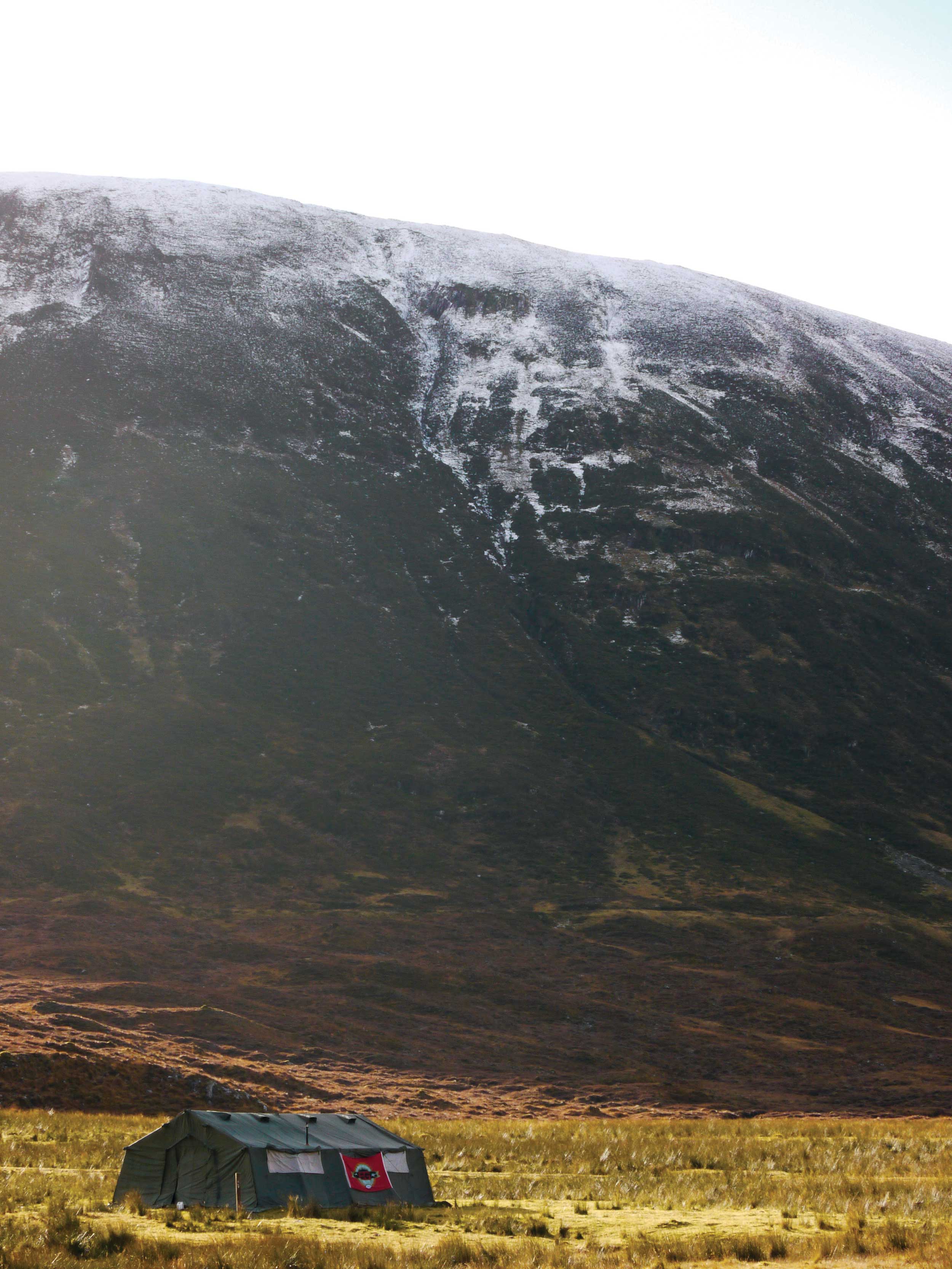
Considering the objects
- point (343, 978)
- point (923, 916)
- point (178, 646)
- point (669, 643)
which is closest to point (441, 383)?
point (669, 643)

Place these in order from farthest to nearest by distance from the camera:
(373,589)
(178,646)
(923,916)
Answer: (373,589)
(178,646)
(923,916)

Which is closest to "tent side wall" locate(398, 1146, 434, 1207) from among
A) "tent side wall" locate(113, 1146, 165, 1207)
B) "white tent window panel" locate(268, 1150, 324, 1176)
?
"white tent window panel" locate(268, 1150, 324, 1176)

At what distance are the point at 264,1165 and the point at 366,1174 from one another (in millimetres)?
2126

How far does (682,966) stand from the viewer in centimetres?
8056

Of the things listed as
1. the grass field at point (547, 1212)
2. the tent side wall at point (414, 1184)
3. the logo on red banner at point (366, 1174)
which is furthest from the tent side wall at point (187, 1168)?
the tent side wall at point (414, 1184)

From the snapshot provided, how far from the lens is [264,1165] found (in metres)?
17.9

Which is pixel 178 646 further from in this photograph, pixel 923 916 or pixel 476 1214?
pixel 476 1214

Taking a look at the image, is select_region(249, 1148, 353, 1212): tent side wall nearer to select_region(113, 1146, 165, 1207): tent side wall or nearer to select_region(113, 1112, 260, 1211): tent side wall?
select_region(113, 1112, 260, 1211): tent side wall

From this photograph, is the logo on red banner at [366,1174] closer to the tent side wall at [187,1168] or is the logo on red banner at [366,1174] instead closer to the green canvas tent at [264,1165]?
the green canvas tent at [264,1165]

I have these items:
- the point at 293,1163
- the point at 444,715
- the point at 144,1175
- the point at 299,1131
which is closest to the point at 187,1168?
the point at 144,1175

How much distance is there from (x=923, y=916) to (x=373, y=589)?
75.6 metres

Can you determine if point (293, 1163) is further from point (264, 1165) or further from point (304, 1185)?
point (264, 1165)

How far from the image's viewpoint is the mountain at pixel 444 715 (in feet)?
211

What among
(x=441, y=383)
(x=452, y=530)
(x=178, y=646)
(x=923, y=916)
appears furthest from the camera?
→ (x=441, y=383)
